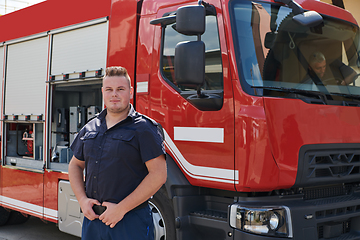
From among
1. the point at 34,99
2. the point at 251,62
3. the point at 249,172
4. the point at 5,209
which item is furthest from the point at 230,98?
the point at 5,209

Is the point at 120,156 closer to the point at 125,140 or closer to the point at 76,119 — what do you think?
the point at 125,140

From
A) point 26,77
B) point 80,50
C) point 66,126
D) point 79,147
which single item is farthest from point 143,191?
point 26,77

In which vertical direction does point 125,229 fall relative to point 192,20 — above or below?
below

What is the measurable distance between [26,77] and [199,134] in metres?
3.16

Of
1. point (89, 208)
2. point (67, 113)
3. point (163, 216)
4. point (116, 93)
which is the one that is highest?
point (116, 93)

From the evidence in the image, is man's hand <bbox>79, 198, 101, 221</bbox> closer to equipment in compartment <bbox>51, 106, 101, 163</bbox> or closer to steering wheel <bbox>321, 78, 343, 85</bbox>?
steering wheel <bbox>321, 78, 343, 85</bbox>

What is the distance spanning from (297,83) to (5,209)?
499cm

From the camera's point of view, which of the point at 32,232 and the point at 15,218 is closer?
the point at 32,232

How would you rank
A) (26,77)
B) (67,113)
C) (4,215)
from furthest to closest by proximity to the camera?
(4,215) → (26,77) → (67,113)

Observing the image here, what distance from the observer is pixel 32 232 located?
6164 mm

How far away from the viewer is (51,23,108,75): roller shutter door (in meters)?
4.43

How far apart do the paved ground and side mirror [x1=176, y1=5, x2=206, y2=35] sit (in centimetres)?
390

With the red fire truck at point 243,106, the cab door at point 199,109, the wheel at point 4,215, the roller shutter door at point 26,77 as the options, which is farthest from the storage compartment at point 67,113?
the wheel at point 4,215

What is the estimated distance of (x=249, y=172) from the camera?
3.04 meters
